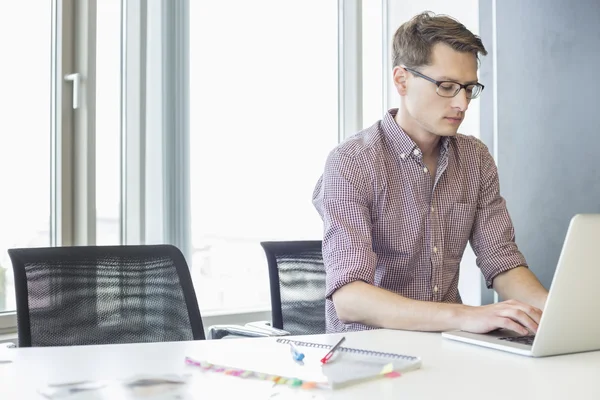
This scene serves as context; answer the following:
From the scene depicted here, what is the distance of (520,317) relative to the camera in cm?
139

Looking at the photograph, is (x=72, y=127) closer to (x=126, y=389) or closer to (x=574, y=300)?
(x=126, y=389)

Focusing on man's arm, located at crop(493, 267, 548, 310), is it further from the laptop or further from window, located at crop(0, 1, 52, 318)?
window, located at crop(0, 1, 52, 318)

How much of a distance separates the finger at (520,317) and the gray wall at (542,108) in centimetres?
187

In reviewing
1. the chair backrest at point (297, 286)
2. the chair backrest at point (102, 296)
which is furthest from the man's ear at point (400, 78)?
the chair backrest at point (102, 296)

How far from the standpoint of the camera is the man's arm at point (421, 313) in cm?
140

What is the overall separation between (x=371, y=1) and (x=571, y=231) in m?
2.79

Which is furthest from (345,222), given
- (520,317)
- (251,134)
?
(251,134)

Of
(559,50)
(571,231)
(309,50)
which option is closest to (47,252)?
(571,231)

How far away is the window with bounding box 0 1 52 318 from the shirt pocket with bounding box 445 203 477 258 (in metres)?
1.35

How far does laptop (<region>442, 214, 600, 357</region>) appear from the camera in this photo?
3.77 feet

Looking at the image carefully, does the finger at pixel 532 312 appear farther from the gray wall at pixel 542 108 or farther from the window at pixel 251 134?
the gray wall at pixel 542 108

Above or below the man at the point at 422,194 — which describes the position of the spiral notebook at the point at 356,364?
below

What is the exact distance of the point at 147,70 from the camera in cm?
271

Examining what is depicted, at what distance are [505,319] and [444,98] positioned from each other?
779 mm
